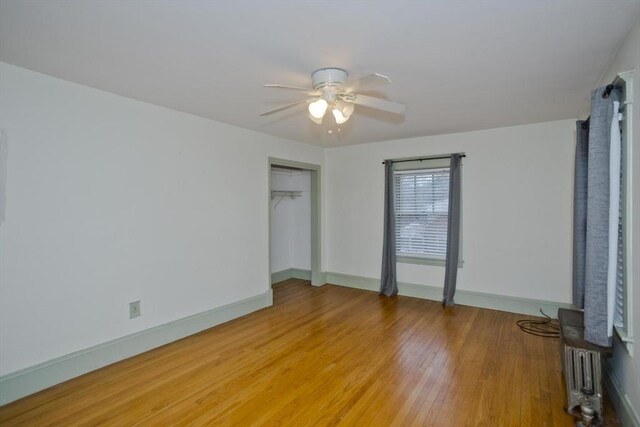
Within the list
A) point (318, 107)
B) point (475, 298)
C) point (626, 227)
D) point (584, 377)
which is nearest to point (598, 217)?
point (626, 227)

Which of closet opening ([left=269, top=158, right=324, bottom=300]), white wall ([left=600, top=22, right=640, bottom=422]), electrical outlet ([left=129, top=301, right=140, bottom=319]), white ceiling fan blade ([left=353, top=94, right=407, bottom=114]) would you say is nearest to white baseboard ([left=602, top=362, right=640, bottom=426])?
white wall ([left=600, top=22, right=640, bottom=422])

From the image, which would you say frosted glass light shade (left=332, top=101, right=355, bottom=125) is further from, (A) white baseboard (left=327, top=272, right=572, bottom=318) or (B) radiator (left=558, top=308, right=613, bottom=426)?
(A) white baseboard (left=327, top=272, right=572, bottom=318)

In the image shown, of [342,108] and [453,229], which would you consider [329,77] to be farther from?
[453,229]

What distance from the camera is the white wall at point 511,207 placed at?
12.8ft

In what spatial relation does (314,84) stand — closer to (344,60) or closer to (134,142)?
(344,60)

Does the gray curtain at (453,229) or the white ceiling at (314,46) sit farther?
the gray curtain at (453,229)

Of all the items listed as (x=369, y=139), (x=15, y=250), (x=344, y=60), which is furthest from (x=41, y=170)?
(x=369, y=139)

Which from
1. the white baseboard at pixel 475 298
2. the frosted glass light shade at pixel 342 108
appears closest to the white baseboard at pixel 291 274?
the white baseboard at pixel 475 298

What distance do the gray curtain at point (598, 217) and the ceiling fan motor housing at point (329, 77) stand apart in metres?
1.64

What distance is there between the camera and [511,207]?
418cm

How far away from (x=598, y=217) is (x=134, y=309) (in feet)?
12.2

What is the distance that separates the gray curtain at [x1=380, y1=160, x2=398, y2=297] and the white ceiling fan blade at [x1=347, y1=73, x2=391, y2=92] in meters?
2.93

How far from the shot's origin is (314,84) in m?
2.38

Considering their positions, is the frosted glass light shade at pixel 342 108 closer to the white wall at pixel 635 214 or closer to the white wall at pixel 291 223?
the white wall at pixel 635 214
